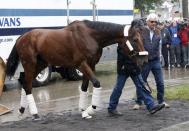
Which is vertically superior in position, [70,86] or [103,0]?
[103,0]

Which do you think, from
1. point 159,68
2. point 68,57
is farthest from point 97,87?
point 159,68

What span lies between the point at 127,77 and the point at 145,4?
98.2ft

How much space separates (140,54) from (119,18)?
31.9ft

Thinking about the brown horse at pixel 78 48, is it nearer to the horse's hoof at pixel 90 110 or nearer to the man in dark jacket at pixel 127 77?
the horse's hoof at pixel 90 110

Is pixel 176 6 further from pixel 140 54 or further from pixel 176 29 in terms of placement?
pixel 140 54

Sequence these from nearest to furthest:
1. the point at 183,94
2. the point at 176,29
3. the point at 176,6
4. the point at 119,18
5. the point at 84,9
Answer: the point at 183,94, the point at 84,9, the point at 119,18, the point at 176,29, the point at 176,6

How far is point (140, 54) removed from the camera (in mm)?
9078

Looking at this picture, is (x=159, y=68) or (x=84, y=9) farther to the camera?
(x=84, y=9)

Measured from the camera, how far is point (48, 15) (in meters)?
16.0

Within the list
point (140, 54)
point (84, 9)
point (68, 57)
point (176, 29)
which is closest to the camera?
point (140, 54)

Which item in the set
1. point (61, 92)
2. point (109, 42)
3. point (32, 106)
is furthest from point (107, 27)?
point (61, 92)

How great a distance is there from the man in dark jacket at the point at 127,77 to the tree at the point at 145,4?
90.7 feet

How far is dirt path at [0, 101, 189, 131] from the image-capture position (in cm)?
873

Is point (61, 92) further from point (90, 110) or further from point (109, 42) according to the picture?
point (109, 42)
